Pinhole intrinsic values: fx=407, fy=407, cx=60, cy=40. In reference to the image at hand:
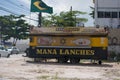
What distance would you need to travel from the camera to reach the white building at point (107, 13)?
71.2m

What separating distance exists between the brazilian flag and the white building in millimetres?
17159

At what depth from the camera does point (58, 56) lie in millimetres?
Answer: 38375

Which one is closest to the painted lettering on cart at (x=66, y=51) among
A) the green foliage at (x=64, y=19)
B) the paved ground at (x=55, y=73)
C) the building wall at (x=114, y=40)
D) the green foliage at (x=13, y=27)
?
the paved ground at (x=55, y=73)

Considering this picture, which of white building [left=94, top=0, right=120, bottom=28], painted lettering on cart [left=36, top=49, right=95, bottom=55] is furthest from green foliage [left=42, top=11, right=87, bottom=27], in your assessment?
painted lettering on cart [left=36, top=49, right=95, bottom=55]

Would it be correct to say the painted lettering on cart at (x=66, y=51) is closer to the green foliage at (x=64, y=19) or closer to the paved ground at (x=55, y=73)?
the paved ground at (x=55, y=73)

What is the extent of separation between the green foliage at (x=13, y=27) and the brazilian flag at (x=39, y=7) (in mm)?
42872

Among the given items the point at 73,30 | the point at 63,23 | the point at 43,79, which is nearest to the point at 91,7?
the point at 63,23

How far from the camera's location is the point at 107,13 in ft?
235

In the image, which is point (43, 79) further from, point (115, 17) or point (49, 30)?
point (115, 17)

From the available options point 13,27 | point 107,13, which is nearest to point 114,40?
point 107,13

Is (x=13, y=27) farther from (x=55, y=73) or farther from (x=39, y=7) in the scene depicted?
(x=55, y=73)

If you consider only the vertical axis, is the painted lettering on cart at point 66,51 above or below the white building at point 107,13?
below

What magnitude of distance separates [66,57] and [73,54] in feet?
2.80

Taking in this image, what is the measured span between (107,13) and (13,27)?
1338 inches
